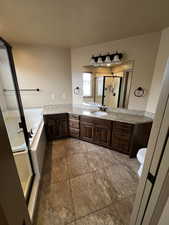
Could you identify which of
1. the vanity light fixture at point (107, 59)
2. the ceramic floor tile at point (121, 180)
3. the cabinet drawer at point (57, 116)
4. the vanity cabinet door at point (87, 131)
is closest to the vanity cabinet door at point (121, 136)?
the ceramic floor tile at point (121, 180)

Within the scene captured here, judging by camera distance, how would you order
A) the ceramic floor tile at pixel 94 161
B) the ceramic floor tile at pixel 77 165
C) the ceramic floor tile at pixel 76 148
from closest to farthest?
the ceramic floor tile at pixel 77 165
the ceramic floor tile at pixel 94 161
the ceramic floor tile at pixel 76 148

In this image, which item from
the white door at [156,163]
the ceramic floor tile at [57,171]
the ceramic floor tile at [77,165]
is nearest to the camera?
the white door at [156,163]

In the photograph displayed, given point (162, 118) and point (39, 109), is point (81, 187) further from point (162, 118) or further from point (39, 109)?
point (39, 109)

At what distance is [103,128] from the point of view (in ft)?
8.03

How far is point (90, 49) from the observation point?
2.68m

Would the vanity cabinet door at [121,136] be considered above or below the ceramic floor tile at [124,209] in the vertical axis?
above

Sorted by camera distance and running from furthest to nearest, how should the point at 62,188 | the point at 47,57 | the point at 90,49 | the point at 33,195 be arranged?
the point at 47,57, the point at 90,49, the point at 62,188, the point at 33,195

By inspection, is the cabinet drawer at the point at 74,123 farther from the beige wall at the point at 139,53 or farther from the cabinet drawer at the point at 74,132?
the beige wall at the point at 139,53

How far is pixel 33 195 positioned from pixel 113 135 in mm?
1774

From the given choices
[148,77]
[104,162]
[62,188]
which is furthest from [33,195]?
[148,77]

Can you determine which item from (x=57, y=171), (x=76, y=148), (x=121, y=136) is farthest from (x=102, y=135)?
(x=57, y=171)

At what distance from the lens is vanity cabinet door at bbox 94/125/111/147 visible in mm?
2428

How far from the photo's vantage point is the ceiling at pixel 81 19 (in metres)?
1.30

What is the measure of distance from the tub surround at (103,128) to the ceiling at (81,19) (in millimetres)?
1707
